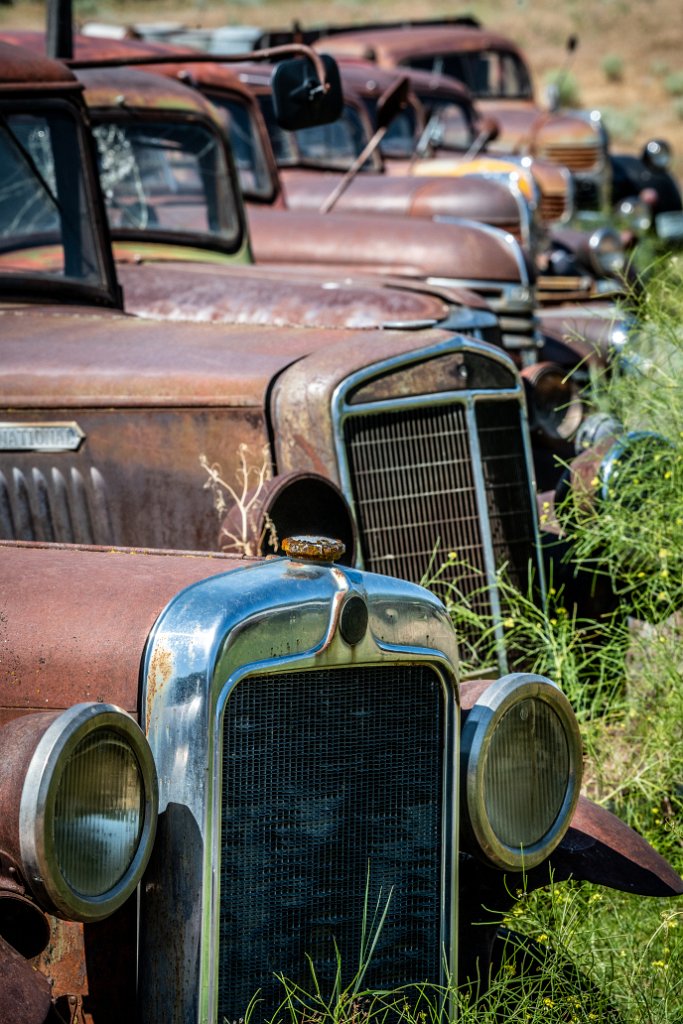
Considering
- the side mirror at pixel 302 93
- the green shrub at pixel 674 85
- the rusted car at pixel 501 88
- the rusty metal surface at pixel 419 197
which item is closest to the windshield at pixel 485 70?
the rusted car at pixel 501 88

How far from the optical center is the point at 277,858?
2.41m

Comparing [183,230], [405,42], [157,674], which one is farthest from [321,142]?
[157,674]

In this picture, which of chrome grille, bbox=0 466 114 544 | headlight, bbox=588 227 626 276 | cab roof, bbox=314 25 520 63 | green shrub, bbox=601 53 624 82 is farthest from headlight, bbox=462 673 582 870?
green shrub, bbox=601 53 624 82

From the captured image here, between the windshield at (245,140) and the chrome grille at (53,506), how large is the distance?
15.8 feet

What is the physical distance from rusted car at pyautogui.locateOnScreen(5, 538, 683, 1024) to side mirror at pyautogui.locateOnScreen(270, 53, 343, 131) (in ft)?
11.2

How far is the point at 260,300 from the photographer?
18.2 ft

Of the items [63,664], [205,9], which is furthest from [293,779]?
[205,9]

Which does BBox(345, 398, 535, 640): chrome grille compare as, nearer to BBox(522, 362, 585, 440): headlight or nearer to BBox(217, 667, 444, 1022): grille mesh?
BBox(217, 667, 444, 1022): grille mesh

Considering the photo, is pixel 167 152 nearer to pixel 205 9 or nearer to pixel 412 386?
pixel 412 386

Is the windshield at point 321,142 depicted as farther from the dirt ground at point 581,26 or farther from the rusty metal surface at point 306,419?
the dirt ground at point 581,26

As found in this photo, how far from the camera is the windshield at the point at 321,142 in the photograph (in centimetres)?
1008

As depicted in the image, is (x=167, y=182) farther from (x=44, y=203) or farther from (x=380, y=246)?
(x=380, y=246)

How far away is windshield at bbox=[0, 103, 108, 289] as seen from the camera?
4477 mm

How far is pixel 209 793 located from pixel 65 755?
29 cm
